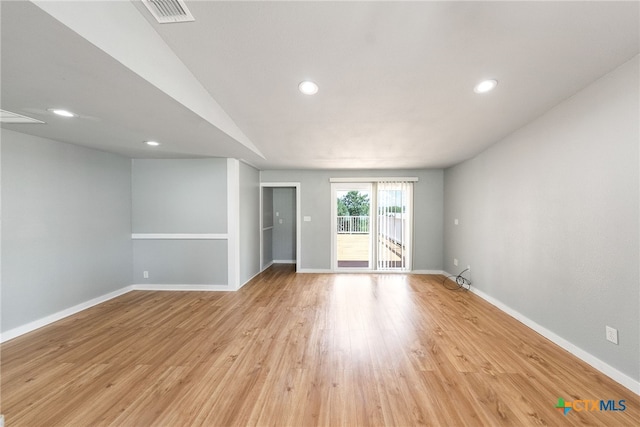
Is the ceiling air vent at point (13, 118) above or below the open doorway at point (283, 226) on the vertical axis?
above

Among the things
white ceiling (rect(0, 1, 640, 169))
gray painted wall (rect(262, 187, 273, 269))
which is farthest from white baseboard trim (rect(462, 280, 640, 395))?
gray painted wall (rect(262, 187, 273, 269))

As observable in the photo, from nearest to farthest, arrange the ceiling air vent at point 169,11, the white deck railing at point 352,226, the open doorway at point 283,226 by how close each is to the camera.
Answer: the ceiling air vent at point 169,11, the open doorway at point 283,226, the white deck railing at point 352,226

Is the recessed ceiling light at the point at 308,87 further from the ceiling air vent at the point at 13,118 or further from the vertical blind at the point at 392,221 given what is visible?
the vertical blind at the point at 392,221

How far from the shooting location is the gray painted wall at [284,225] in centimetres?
643

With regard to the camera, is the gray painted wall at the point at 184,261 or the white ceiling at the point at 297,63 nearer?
the white ceiling at the point at 297,63

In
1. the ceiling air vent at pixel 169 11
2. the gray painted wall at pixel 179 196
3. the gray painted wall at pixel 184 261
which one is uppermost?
the ceiling air vent at pixel 169 11

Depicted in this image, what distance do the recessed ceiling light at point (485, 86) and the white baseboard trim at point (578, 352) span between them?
245 cm

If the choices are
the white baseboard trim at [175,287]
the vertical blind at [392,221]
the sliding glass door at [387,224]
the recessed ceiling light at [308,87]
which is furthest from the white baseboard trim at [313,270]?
the recessed ceiling light at [308,87]

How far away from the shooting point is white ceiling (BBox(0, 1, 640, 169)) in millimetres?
1350

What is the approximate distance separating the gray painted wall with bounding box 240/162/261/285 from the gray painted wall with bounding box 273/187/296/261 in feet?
4.03

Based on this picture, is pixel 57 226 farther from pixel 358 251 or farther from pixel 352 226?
pixel 352 226

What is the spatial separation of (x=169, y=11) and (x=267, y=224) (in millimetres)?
4756

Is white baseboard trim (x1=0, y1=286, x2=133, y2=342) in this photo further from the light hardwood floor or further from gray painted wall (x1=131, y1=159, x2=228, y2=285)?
gray painted wall (x1=131, y1=159, x2=228, y2=285)

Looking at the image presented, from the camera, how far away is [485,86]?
6.83 feet
